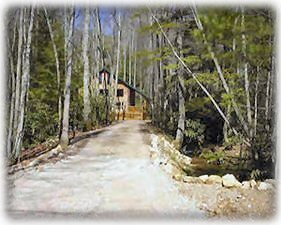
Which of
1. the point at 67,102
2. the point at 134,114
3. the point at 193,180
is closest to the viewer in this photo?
the point at 193,180

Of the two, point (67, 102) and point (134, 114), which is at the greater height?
point (67, 102)

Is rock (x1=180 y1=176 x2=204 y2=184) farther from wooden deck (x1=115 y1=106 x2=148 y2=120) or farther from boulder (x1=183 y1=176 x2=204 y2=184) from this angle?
wooden deck (x1=115 y1=106 x2=148 y2=120)

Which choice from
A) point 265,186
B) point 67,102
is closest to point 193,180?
point 265,186

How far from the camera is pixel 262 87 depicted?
960 centimetres

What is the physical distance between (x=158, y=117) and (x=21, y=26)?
9630mm

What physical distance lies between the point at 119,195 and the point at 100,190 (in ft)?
1.21

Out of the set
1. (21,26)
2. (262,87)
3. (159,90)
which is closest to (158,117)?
(159,90)

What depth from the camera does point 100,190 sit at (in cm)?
547

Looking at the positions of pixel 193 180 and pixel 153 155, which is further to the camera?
pixel 153 155

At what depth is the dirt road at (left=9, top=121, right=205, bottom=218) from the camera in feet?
15.3

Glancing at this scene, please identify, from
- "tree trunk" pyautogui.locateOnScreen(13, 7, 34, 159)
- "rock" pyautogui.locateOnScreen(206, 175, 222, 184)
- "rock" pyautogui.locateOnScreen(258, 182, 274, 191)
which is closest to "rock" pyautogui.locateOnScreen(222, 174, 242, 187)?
"rock" pyautogui.locateOnScreen(206, 175, 222, 184)

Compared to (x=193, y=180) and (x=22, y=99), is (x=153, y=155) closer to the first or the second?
(x=193, y=180)

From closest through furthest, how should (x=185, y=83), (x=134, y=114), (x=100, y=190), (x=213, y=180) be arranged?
1. (x=100, y=190)
2. (x=213, y=180)
3. (x=185, y=83)
4. (x=134, y=114)

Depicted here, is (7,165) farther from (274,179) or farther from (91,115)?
(91,115)
